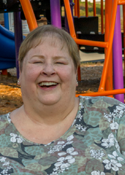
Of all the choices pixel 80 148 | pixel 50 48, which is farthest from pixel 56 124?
pixel 50 48

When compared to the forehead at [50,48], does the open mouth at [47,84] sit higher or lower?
lower

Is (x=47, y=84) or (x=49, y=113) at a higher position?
(x=47, y=84)

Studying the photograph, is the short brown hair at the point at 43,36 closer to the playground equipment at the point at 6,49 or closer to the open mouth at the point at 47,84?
the open mouth at the point at 47,84

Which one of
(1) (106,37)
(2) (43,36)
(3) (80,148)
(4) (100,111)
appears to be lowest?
(3) (80,148)

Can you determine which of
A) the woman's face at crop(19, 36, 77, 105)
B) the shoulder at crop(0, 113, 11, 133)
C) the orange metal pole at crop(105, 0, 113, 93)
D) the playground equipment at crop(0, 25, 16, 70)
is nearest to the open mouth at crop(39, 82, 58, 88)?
the woman's face at crop(19, 36, 77, 105)

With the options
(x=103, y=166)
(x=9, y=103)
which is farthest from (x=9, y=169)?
(x=9, y=103)

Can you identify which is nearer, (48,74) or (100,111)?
(48,74)

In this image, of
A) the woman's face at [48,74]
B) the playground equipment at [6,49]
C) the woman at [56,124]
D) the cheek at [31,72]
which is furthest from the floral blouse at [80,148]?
the playground equipment at [6,49]

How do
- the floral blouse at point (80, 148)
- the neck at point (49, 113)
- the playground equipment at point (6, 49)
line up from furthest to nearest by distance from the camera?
1. the playground equipment at point (6, 49)
2. the neck at point (49, 113)
3. the floral blouse at point (80, 148)

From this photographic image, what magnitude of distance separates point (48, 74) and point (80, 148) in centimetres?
35

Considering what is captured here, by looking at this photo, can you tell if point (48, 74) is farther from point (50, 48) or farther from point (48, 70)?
point (50, 48)

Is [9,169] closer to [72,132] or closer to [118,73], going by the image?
[72,132]

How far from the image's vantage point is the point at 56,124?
1.34 meters

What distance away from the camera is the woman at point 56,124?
3.88ft
